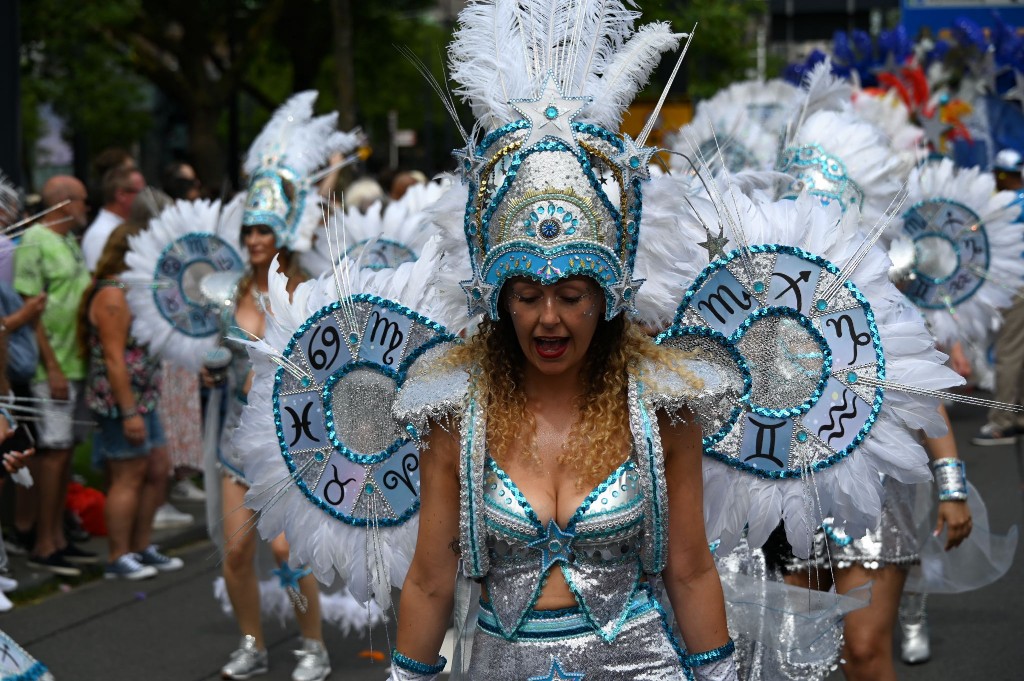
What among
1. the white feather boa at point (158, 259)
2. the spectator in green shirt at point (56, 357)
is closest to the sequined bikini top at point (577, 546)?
the white feather boa at point (158, 259)

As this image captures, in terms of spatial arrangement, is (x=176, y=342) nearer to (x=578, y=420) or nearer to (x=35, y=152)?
(x=578, y=420)

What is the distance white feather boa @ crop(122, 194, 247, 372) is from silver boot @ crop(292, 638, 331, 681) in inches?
61.4

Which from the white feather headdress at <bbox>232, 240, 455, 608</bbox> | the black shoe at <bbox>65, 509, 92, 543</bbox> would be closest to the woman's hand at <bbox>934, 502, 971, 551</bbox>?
the white feather headdress at <bbox>232, 240, 455, 608</bbox>

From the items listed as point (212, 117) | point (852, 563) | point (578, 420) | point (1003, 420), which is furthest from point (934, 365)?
point (212, 117)

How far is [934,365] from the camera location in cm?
400

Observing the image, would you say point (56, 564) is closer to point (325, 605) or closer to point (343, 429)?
point (325, 605)

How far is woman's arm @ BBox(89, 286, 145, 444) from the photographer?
7.78 m

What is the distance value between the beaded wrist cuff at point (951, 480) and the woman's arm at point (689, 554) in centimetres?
225

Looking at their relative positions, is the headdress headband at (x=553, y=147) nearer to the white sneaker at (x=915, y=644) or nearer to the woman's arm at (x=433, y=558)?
the woman's arm at (x=433, y=558)

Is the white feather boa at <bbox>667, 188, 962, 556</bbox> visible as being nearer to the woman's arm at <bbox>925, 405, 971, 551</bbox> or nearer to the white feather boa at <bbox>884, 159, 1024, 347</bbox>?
the woman's arm at <bbox>925, 405, 971, 551</bbox>

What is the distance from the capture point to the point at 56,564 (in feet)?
26.4

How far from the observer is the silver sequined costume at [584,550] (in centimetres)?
300

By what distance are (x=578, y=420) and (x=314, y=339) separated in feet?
3.98

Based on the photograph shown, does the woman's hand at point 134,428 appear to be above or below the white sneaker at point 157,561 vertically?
above
